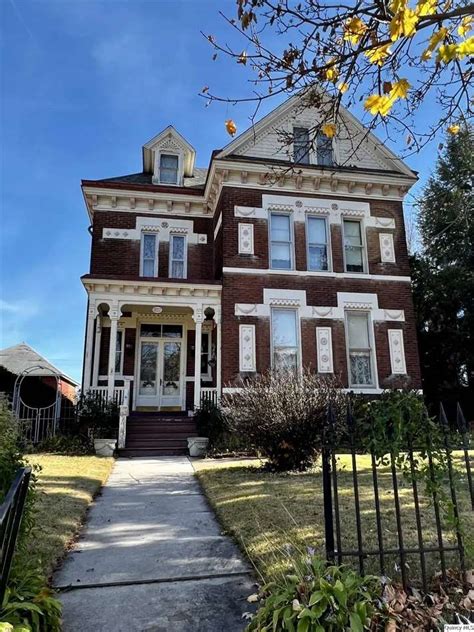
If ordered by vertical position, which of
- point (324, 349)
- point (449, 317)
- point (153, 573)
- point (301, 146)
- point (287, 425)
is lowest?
point (153, 573)

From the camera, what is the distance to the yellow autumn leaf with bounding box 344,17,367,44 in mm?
3969

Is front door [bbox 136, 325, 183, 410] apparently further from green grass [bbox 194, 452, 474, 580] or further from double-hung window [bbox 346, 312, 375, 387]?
green grass [bbox 194, 452, 474, 580]

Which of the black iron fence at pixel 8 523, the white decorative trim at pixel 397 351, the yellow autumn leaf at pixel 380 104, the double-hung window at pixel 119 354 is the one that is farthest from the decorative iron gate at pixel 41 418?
the yellow autumn leaf at pixel 380 104

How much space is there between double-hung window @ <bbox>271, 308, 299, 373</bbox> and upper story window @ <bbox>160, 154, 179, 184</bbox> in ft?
21.6

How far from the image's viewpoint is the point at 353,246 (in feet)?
50.2

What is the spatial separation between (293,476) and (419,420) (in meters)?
4.91

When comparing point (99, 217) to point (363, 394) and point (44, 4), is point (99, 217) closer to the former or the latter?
point (44, 4)

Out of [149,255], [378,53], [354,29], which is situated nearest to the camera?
[378,53]

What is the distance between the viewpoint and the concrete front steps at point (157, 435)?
38.7 ft

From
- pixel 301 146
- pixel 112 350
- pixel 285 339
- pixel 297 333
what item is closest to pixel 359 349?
pixel 297 333

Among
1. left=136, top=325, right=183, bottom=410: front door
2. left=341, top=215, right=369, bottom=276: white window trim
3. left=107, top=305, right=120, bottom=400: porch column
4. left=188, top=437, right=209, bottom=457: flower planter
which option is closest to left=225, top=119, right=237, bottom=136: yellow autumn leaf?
left=188, top=437, right=209, bottom=457: flower planter

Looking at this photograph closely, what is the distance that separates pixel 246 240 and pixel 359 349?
5009 millimetres

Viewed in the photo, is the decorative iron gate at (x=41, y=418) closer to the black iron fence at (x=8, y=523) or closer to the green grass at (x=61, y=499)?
the green grass at (x=61, y=499)

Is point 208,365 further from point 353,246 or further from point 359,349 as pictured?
point 353,246
